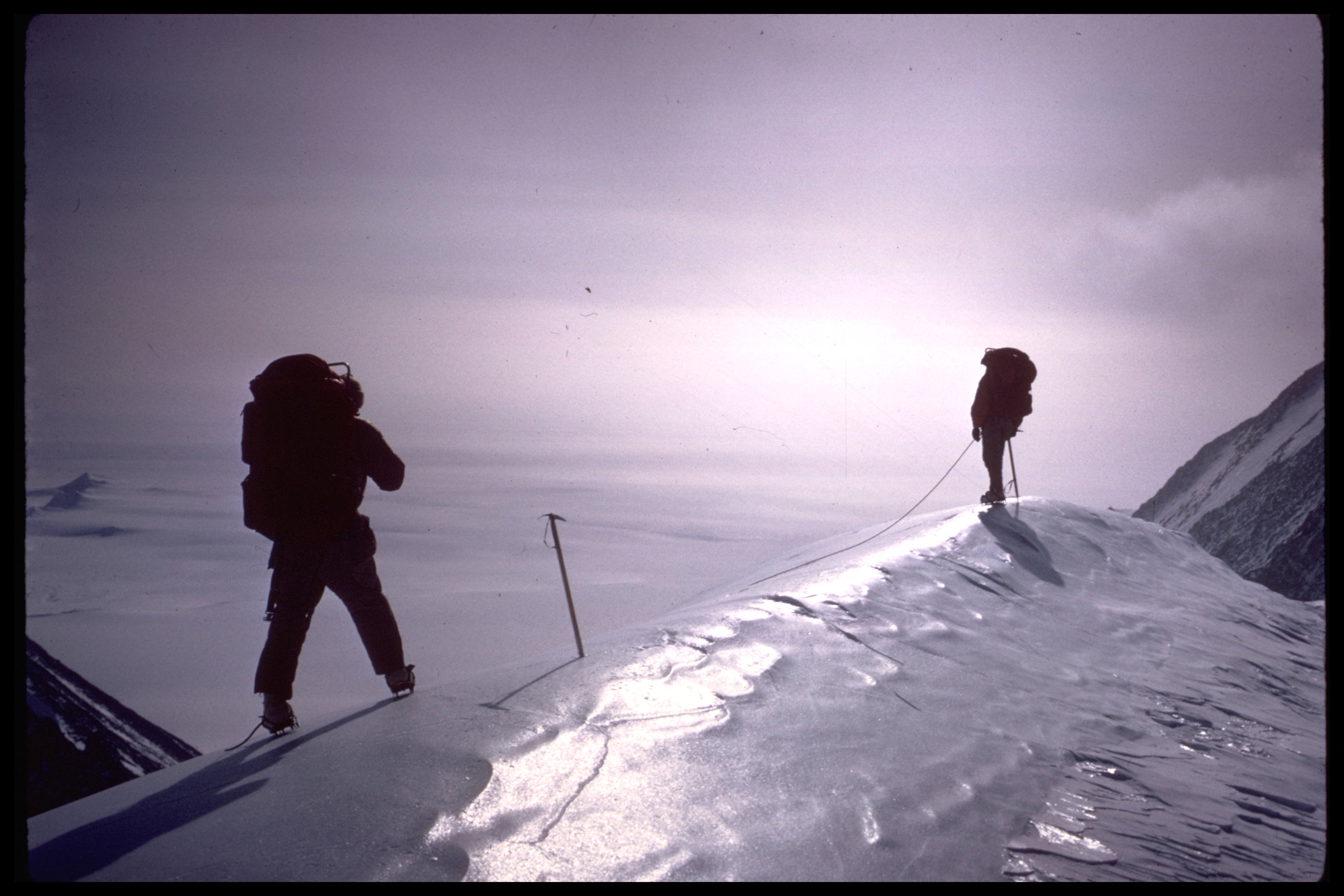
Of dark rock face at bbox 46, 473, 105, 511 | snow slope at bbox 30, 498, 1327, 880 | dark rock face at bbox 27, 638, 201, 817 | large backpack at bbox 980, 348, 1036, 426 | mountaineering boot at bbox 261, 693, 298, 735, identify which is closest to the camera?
snow slope at bbox 30, 498, 1327, 880

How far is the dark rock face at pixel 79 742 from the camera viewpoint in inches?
272

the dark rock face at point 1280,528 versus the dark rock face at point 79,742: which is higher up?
the dark rock face at point 1280,528

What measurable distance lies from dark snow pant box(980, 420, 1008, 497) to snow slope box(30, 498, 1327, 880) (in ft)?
7.64

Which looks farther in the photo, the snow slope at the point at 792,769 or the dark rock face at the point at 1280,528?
the dark rock face at the point at 1280,528

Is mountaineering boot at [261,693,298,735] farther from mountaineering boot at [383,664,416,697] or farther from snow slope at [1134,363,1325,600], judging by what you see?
snow slope at [1134,363,1325,600]

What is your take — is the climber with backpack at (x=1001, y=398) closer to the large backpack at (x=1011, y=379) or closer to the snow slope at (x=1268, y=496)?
the large backpack at (x=1011, y=379)

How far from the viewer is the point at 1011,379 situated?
651cm

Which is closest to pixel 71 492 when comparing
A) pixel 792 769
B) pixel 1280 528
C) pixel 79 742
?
pixel 79 742

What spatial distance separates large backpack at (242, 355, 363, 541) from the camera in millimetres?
3250

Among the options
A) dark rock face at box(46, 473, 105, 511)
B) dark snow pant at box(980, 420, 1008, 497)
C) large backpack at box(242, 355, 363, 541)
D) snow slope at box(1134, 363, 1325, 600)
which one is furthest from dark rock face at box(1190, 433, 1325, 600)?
dark rock face at box(46, 473, 105, 511)

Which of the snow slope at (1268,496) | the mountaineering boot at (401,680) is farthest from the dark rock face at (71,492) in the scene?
the snow slope at (1268,496)

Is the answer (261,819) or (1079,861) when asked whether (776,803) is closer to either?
(1079,861)

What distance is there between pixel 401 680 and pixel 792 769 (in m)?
1.99
